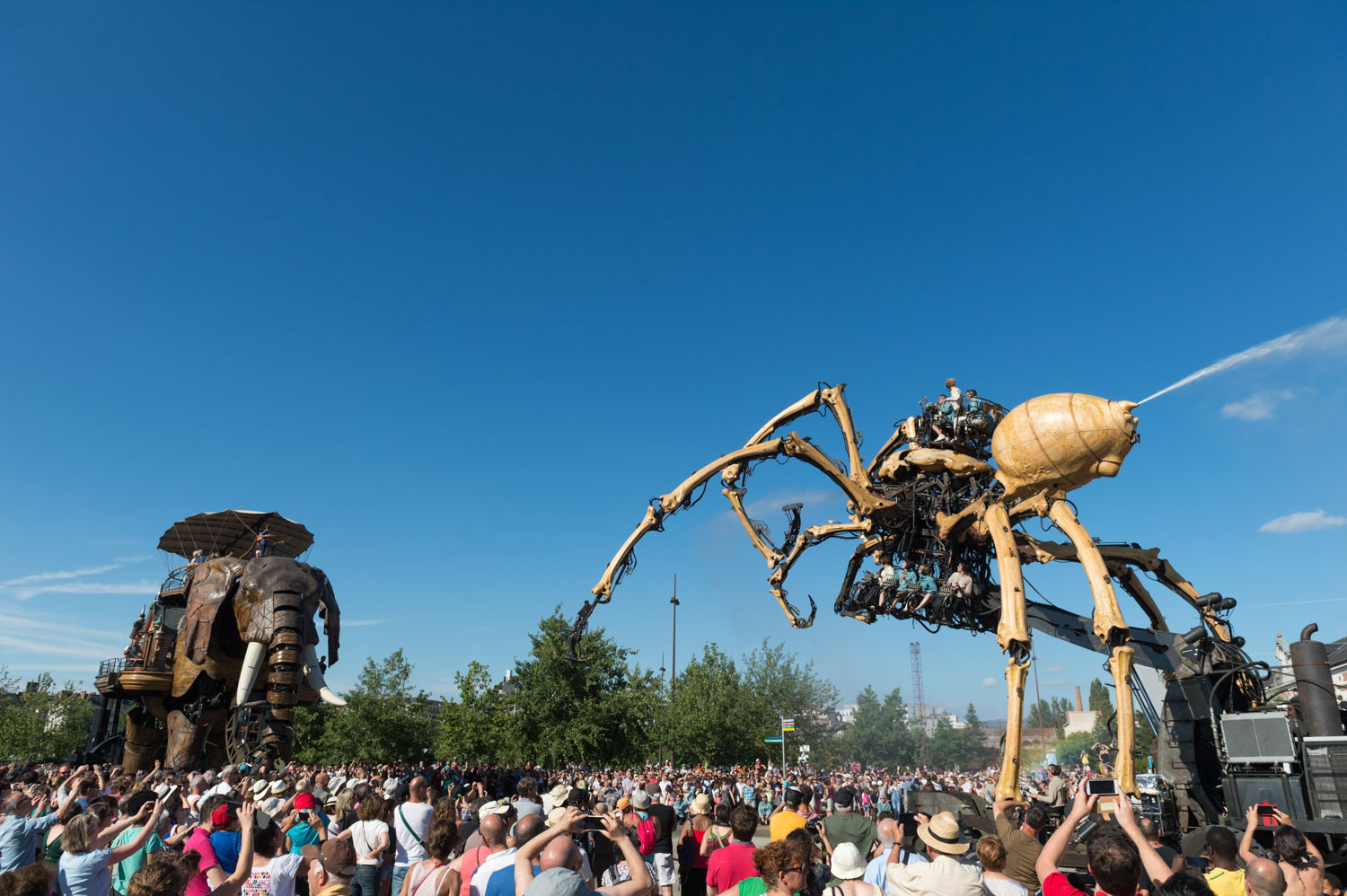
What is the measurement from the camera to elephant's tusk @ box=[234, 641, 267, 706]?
53.2ft

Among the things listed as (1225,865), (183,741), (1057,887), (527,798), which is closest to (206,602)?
(183,741)

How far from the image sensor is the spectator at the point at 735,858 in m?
5.61

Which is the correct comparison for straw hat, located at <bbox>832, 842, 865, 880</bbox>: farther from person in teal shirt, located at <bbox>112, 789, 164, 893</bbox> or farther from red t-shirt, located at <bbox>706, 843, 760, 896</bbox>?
person in teal shirt, located at <bbox>112, 789, 164, 893</bbox>

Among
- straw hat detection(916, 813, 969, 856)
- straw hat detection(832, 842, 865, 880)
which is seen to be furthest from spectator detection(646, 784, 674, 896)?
straw hat detection(916, 813, 969, 856)

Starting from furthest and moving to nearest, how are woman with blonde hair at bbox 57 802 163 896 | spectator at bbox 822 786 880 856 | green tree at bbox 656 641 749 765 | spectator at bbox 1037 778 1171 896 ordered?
green tree at bbox 656 641 749 765 < spectator at bbox 822 786 880 856 < woman with blonde hair at bbox 57 802 163 896 < spectator at bbox 1037 778 1171 896

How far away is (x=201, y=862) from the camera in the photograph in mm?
5266

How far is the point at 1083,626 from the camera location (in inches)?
505

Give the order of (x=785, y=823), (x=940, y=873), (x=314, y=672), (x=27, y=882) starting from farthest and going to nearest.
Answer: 1. (x=314, y=672)
2. (x=785, y=823)
3. (x=940, y=873)
4. (x=27, y=882)

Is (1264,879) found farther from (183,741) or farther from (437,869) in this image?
(183,741)

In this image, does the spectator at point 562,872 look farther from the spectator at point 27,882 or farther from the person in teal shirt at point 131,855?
the person in teal shirt at point 131,855

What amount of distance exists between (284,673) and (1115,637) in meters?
14.2

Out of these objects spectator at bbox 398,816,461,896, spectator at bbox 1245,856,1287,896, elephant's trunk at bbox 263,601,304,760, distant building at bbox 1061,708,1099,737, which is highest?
elephant's trunk at bbox 263,601,304,760

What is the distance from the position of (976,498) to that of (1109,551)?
2745 mm

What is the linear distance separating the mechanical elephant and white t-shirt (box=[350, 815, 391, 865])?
9.50 m
